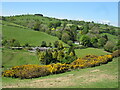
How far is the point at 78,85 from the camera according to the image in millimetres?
12727

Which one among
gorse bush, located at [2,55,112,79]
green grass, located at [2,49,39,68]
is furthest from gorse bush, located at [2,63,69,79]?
green grass, located at [2,49,39,68]

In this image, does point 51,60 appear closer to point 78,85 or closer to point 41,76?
point 41,76

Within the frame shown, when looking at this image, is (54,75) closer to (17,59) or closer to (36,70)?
(36,70)

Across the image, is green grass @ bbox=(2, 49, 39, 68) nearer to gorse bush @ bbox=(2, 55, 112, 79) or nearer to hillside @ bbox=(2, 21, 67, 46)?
gorse bush @ bbox=(2, 55, 112, 79)

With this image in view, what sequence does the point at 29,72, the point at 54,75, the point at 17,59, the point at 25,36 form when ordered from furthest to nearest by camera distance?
the point at 25,36, the point at 17,59, the point at 54,75, the point at 29,72

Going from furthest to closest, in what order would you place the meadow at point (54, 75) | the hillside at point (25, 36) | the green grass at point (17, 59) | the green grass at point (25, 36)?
1. the green grass at point (25, 36)
2. the hillside at point (25, 36)
3. the green grass at point (17, 59)
4. the meadow at point (54, 75)

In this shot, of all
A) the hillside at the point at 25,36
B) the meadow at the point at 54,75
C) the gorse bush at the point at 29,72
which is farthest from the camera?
the hillside at the point at 25,36

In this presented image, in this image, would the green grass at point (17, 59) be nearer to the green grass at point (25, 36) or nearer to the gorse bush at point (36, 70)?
the gorse bush at point (36, 70)

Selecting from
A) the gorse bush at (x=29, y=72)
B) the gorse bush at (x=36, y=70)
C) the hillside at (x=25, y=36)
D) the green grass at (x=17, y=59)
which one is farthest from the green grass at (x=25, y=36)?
the gorse bush at (x=29, y=72)

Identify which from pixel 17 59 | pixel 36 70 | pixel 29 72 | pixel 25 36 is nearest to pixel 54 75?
pixel 36 70

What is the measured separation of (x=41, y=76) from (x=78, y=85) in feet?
21.0

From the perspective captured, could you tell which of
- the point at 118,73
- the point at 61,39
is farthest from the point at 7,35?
the point at 118,73

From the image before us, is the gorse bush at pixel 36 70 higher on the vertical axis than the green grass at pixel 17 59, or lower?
higher

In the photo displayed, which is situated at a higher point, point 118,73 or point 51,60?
point 118,73
